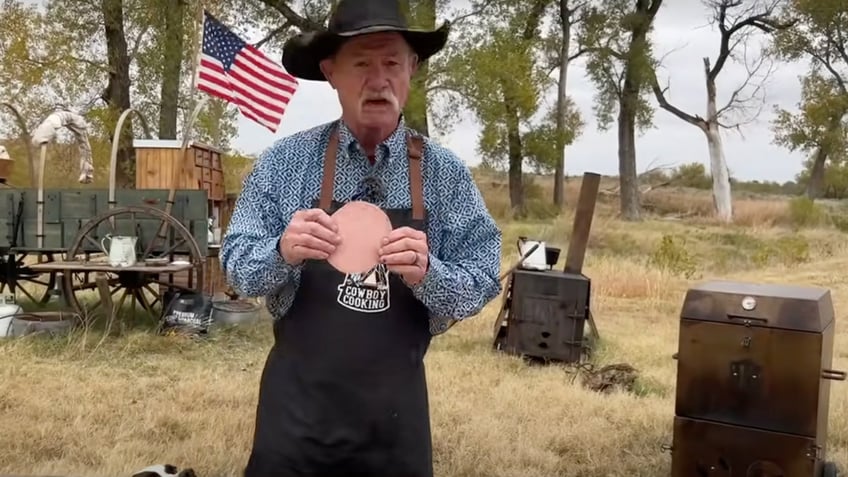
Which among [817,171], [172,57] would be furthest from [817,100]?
[172,57]

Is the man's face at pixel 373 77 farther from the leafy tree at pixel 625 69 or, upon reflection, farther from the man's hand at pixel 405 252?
the leafy tree at pixel 625 69

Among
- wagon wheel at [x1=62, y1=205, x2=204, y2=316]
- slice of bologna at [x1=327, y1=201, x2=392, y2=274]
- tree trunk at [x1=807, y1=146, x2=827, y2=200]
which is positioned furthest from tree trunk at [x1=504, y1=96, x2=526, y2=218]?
slice of bologna at [x1=327, y1=201, x2=392, y2=274]

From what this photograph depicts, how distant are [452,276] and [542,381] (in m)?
3.71

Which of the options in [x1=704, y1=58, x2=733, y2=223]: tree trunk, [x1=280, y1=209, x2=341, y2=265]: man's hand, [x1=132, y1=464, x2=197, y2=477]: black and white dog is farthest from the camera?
[x1=704, y1=58, x2=733, y2=223]: tree trunk

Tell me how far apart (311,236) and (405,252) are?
151mm

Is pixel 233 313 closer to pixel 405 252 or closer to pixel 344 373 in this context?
pixel 344 373

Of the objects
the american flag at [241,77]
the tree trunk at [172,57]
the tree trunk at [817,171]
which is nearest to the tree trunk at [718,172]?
the tree trunk at [817,171]

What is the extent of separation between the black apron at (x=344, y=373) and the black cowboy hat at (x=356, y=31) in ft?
0.53

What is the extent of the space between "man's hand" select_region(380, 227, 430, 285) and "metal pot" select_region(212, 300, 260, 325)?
5250 millimetres

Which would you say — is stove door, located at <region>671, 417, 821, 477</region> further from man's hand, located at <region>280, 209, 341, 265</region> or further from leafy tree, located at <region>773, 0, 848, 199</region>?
leafy tree, located at <region>773, 0, 848, 199</region>

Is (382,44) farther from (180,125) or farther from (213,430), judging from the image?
(180,125)

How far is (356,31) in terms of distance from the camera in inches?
59.4

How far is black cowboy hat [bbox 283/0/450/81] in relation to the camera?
1.52m

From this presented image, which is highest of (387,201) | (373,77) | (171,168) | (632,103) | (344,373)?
(632,103)
